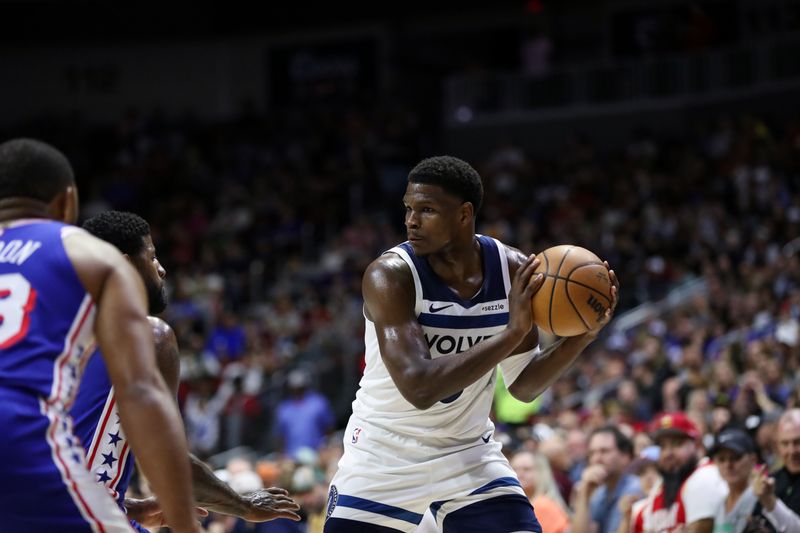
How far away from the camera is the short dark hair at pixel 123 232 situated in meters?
4.65

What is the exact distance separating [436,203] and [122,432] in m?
1.60

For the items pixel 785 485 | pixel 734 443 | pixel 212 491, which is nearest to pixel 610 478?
pixel 785 485

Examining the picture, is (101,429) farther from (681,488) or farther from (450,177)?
(681,488)

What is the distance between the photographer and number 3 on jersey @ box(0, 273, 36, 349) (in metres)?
3.27

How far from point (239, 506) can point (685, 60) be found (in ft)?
63.2

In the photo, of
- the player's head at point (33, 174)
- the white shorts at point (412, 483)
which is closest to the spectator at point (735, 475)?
the white shorts at point (412, 483)

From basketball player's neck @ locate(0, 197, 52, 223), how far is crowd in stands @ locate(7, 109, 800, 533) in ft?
15.8

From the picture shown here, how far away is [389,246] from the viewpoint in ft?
63.4

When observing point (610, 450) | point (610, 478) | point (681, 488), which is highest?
point (681, 488)

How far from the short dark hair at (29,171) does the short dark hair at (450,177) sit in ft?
6.18

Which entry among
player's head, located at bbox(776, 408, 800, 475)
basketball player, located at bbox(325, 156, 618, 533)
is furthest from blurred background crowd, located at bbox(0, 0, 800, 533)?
basketball player, located at bbox(325, 156, 618, 533)

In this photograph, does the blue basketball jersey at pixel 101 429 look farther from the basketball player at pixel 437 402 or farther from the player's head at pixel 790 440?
the player's head at pixel 790 440

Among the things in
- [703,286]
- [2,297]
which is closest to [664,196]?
[703,286]

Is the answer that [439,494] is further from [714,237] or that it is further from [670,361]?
[714,237]
